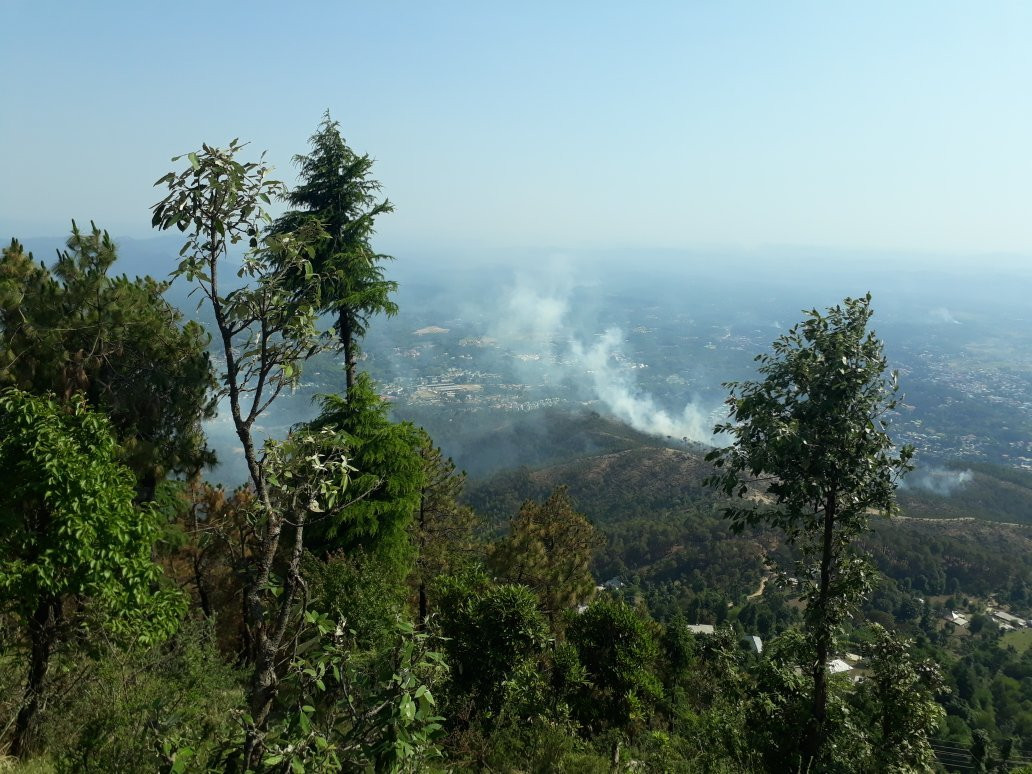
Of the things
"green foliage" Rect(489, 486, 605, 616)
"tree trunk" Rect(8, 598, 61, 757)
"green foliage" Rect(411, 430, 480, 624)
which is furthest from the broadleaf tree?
"green foliage" Rect(489, 486, 605, 616)

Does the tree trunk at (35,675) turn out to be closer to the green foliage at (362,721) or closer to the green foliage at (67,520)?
the green foliage at (67,520)

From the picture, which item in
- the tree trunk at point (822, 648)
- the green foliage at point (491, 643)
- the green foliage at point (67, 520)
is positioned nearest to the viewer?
the green foliage at point (67, 520)

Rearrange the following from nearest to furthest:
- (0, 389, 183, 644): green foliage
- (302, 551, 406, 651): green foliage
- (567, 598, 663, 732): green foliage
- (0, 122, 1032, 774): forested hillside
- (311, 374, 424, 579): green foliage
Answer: (0, 122, 1032, 774): forested hillside, (0, 389, 183, 644): green foliage, (302, 551, 406, 651): green foliage, (567, 598, 663, 732): green foliage, (311, 374, 424, 579): green foliage

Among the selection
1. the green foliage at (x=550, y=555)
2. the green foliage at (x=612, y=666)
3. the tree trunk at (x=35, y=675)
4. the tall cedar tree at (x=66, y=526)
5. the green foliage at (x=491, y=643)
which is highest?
the tall cedar tree at (x=66, y=526)

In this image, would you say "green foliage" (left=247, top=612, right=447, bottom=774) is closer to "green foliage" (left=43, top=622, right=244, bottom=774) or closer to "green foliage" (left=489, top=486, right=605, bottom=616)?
"green foliage" (left=43, top=622, right=244, bottom=774)

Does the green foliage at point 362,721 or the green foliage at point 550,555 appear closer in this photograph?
the green foliage at point 362,721

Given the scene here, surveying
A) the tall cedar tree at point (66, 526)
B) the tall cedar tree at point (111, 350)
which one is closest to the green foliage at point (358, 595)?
the tall cedar tree at point (66, 526)

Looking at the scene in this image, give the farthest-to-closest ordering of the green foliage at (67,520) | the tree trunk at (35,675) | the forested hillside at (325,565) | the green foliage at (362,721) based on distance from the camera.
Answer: the tree trunk at (35,675)
the green foliage at (67,520)
the forested hillside at (325,565)
the green foliage at (362,721)

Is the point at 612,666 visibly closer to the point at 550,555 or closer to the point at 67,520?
the point at 550,555
